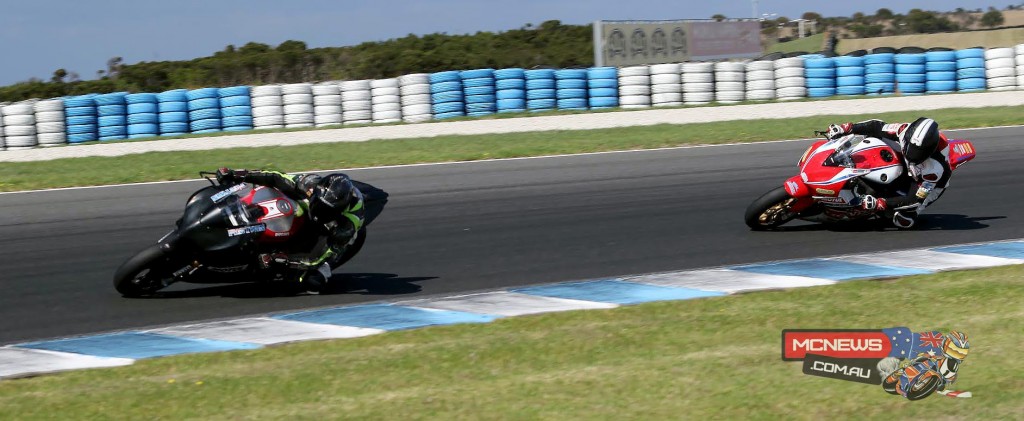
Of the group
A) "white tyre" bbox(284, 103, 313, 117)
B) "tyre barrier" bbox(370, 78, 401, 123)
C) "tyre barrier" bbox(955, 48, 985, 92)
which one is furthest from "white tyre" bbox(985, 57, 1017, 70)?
"white tyre" bbox(284, 103, 313, 117)

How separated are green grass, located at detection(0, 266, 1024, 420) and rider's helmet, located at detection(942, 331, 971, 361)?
6 centimetres

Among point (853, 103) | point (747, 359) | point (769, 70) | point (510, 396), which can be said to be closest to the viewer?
point (510, 396)

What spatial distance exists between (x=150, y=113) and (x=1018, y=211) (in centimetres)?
1677

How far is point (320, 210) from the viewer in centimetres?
833

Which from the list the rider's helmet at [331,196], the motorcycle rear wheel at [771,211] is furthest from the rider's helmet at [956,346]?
the motorcycle rear wheel at [771,211]

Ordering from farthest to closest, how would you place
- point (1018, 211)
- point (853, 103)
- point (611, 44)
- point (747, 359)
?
point (611, 44)
point (853, 103)
point (1018, 211)
point (747, 359)

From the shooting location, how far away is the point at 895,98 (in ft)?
83.1

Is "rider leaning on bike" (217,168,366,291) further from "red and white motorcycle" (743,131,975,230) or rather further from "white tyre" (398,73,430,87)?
"white tyre" (398,73,430,87)

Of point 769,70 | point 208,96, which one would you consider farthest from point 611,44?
point 208,96

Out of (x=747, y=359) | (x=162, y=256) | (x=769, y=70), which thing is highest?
(x=769, y=70)

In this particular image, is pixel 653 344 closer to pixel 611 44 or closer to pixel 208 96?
pixel 208 96

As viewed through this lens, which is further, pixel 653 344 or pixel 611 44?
pixel 611 44

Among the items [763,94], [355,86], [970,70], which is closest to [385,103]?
[355,86]

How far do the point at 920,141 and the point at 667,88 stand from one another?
16419 millimetres
